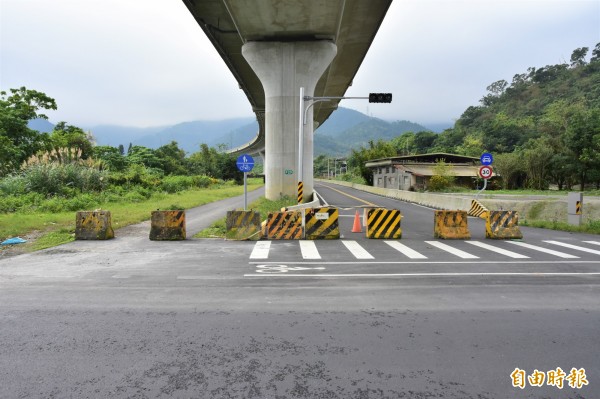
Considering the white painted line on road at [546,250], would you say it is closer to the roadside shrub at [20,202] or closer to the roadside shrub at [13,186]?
the roadside shrub at [20,202]

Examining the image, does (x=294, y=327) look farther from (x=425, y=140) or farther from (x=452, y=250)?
(x=425, y=140)

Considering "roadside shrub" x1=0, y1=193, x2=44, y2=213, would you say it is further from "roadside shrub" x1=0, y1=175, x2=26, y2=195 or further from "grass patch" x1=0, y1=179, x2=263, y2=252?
"grass patch" x1=0, y1=179, x2=263, y2=252

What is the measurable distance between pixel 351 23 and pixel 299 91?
4.94 meters

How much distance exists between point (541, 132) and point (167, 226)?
67.4 m

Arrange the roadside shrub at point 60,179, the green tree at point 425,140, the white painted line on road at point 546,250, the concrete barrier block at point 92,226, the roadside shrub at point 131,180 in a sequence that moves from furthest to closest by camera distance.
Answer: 1. the green tree at point 425,140
2. the roadside shrub at point 131,180
3. the roadside shrub at point 60,179
4. the concrete barrier block at point 92,226
5. the white painted line on road at point 546,250

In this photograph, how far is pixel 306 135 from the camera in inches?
899

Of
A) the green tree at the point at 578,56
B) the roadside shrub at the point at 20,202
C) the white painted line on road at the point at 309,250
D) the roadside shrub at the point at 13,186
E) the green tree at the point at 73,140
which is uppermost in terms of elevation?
the green tree at the point at 578,56

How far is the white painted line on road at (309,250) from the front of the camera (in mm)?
9477

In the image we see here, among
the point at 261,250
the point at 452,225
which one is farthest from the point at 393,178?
the point at 261,250

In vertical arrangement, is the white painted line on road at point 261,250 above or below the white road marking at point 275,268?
above

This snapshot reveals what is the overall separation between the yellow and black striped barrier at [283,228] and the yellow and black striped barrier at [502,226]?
6.51 metres

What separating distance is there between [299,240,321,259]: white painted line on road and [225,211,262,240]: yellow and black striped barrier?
159cm

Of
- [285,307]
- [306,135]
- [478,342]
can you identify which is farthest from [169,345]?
[306,135]

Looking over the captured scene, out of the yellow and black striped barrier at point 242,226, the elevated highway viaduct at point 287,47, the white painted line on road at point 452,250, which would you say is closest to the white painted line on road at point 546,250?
the white painted line on road at point 452,250
